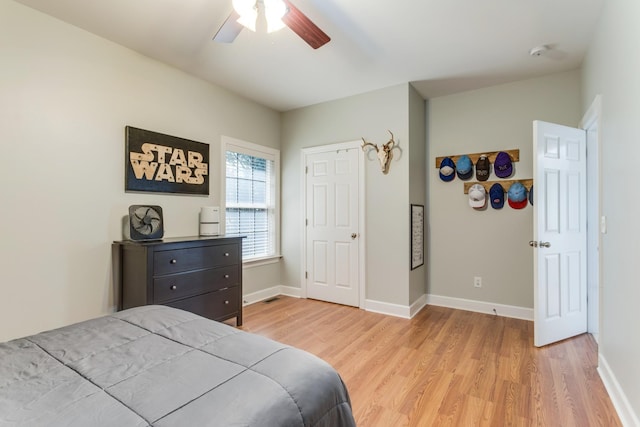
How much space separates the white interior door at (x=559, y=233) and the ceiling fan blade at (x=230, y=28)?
8.52 feet

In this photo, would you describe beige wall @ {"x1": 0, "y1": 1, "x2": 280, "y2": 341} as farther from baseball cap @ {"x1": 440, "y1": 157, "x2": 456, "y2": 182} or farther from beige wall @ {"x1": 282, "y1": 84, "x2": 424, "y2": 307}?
baseball cap @ {"x1": 440, "y1": 157, "x2": 456, "y2": 182}

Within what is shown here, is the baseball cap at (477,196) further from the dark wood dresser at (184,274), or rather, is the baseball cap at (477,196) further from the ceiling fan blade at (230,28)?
the ceiling fan blade at (230,28)

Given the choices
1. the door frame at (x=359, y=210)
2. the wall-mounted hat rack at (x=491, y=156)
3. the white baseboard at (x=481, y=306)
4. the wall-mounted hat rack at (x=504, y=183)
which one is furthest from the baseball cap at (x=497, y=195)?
the door frame at (x=359, y=210)

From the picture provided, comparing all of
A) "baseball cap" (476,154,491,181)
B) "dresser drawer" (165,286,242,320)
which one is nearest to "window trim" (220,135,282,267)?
"dresser drawer" (165,286,242,320)

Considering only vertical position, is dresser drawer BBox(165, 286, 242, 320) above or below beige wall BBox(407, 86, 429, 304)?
below

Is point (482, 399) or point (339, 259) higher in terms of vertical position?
point (339, 259)

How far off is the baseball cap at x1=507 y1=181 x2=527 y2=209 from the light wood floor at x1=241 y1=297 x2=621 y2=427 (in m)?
1.29

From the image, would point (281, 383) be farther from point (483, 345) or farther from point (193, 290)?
point (483, 345)

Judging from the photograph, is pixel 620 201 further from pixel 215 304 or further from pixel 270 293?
pixel 270 293

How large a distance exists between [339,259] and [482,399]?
2319 mm

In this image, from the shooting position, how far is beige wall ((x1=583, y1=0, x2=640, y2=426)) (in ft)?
5.57

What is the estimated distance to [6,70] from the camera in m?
2.18

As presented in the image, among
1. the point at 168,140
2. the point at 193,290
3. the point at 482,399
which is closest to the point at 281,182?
the point at 168,140

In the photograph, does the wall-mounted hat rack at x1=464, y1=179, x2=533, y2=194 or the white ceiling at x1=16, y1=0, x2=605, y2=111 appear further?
the wall-mounted hat rack at x1=464, y1=179, x2=533, y2=194
